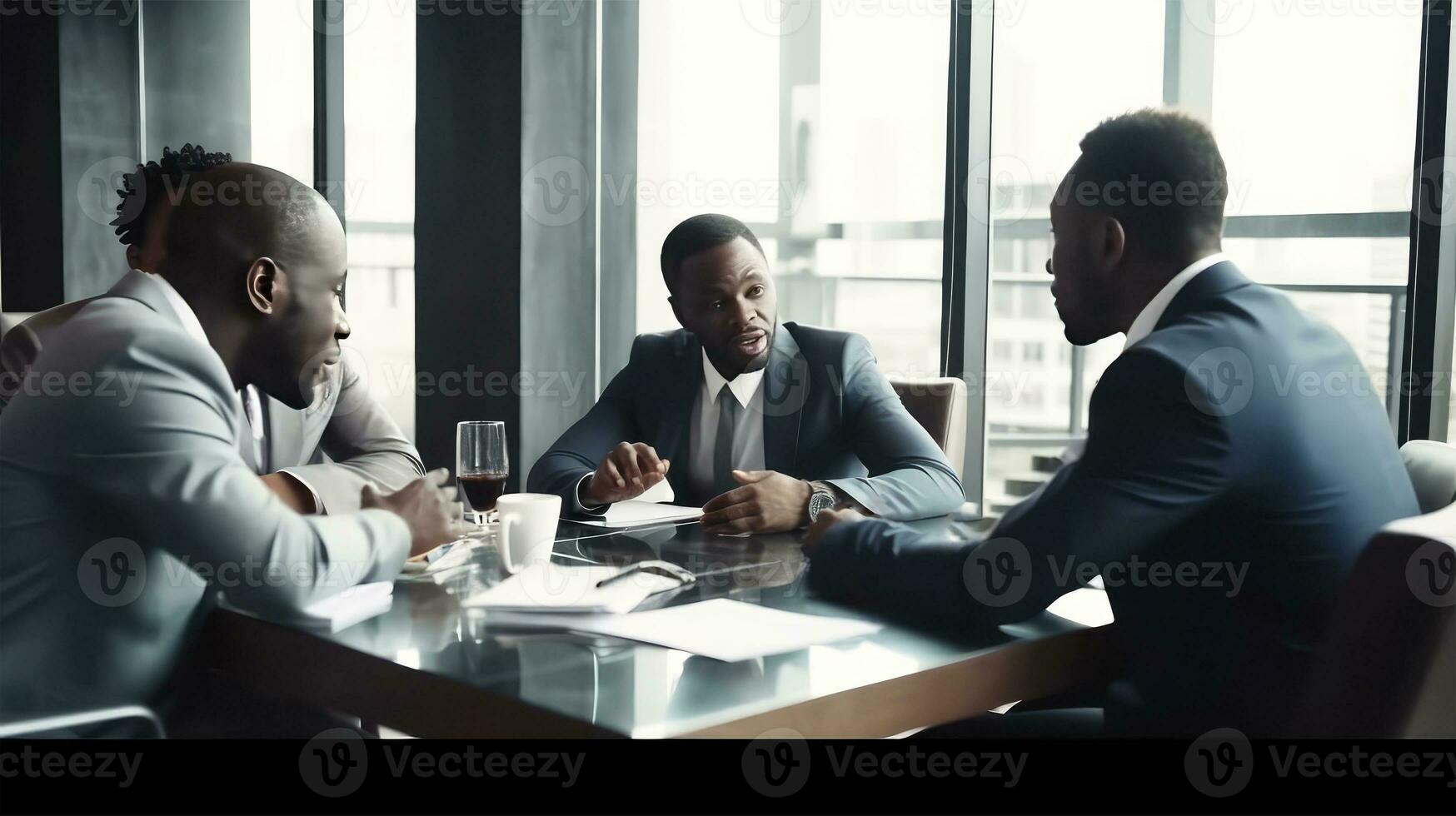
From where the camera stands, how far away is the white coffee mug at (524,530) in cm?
171

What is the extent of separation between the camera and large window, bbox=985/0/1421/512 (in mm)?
3004

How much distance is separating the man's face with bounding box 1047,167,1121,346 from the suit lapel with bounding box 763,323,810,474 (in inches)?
35.0

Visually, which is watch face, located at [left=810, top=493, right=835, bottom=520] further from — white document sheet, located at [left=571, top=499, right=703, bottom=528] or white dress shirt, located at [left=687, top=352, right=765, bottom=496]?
white dress shirt, located at [left=687, top=352, right=765, bottom=496]

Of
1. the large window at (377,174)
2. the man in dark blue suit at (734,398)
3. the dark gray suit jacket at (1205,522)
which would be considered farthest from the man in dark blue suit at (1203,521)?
the large window at (377,174)

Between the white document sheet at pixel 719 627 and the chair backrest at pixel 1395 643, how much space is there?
18.9 inches

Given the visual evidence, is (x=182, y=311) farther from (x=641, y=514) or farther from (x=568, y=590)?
(x=641, y=514)

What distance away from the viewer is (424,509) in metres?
1.59

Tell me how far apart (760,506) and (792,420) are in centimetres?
56

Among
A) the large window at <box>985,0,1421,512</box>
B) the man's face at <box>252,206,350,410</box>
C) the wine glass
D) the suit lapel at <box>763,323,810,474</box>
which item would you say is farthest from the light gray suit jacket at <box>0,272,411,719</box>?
the large window at <box>985,0,1421,512</box>

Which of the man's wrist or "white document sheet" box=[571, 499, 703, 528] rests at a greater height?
the man's wrist

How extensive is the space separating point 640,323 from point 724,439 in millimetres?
1625

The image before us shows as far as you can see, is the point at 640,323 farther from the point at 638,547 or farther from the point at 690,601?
the point at 690,601

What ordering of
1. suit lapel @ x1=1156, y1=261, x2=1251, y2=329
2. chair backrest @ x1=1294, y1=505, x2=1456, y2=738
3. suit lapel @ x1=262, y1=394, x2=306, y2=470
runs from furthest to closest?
1. suit lapel @ x1=262, y1=394, x2=306, y2=470
2. suit lapel @ x1=1156, y1=261, x2=1251, y2=329
3. chair backrest @ x1=1294, y1=505, x2=1456, y2=738

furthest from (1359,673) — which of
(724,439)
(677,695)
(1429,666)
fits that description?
(724,439)
